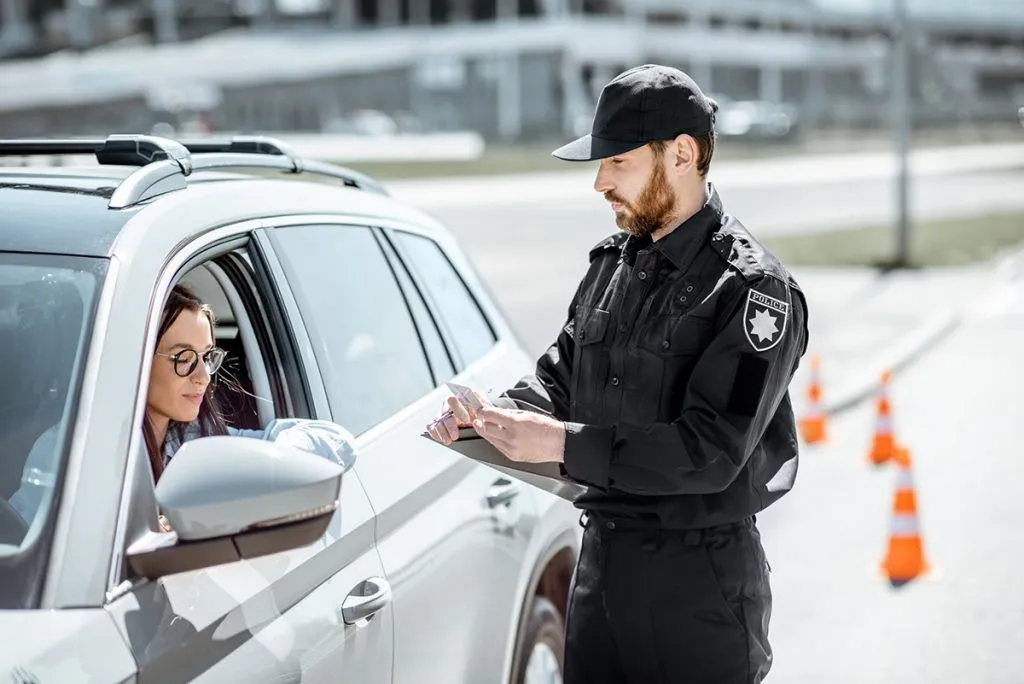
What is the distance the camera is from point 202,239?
265 centimetres

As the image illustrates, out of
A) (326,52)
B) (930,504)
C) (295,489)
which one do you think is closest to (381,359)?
(295,489)

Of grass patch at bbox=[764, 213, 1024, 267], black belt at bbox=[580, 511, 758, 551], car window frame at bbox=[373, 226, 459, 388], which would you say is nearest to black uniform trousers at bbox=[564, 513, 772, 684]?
black belt at bbox=[580, 511, 758, 551]

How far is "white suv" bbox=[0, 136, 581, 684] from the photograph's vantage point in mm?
2055

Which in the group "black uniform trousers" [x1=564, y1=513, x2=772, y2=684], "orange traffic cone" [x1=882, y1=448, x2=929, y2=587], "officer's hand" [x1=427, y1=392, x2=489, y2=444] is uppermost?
"officer's hand" [x1=427, y1=392, x2=489, y2=444]

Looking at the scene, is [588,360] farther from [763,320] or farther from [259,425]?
[259,425]

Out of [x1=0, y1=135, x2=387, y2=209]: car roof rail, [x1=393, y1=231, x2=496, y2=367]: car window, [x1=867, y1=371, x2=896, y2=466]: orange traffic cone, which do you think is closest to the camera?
[x1=0, y1=135, x2=387, y2=209]: car roof rail

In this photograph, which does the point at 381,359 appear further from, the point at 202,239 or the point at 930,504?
the point at 930,504

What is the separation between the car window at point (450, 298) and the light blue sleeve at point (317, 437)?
106 cm

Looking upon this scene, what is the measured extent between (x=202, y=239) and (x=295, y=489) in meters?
0.77

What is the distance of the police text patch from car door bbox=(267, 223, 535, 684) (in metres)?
0.87

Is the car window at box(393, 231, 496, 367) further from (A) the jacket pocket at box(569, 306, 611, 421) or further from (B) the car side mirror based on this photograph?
(B) the car side mirror

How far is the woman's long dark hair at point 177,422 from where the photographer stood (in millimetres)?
2715

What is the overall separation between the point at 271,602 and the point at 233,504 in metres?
0.37

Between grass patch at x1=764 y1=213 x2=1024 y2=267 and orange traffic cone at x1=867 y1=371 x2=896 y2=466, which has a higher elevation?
orange traffic cone at x1=867 y1=371 x2=896 y2=466
